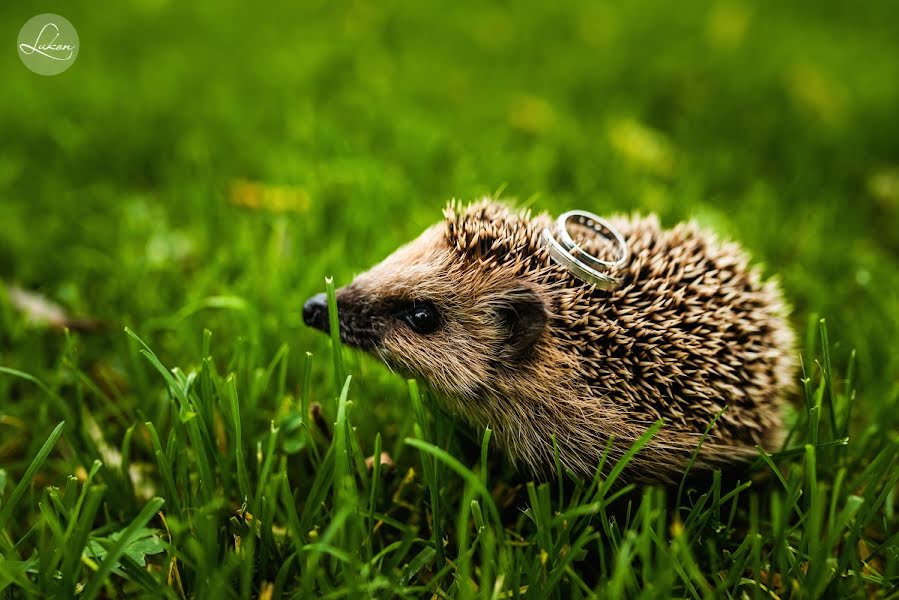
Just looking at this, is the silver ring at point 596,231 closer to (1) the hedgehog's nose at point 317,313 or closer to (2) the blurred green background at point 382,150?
(2) the blurred green background at point 382,150

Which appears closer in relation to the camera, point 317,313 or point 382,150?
point 317,313

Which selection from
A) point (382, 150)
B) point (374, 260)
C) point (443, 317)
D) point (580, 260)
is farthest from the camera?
point (382, 150)

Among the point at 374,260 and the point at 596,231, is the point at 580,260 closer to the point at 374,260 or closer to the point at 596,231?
the point at 596,231

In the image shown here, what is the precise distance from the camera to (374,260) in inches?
160

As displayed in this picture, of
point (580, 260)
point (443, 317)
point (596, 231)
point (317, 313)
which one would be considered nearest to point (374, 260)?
point (317, 313)

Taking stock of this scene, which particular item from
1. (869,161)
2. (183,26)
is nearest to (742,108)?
(869,161)

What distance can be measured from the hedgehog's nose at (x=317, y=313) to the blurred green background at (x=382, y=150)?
0.32 metres

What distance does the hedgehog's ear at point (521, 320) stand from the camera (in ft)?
8.42

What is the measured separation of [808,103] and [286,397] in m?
5.94

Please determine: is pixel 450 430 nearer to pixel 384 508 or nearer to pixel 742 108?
pixel 384 508

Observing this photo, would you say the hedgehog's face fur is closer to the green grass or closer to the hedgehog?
the hedgehog

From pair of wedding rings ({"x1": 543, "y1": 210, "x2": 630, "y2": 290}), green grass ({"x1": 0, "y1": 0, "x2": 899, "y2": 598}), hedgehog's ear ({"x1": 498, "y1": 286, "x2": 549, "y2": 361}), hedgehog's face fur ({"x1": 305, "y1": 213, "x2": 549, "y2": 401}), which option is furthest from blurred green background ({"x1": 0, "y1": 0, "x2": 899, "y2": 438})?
hedgehog's ear ({"x1": 498, "y1": 286, "x2": 549, "y2": 361})

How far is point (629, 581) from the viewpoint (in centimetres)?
205

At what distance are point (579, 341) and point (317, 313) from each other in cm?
112
